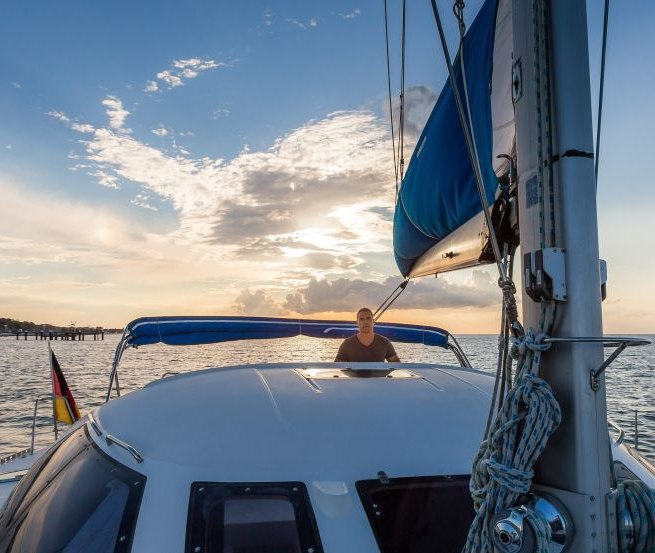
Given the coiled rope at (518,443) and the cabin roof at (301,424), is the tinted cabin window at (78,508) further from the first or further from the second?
the coiled rope at (518,443)

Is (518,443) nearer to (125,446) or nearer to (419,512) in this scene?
(419,512)

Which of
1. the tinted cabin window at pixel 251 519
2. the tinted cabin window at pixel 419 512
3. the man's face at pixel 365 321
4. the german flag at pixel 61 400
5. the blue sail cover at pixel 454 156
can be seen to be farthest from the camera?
the german flag at pixel 61 400

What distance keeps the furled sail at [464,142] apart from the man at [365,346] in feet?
4.31

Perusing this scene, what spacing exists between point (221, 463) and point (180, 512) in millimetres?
270

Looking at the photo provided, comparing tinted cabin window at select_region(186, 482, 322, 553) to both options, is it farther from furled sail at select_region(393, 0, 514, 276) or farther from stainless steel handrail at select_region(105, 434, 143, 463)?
furled sail at select_region(393, 0, 514, 276)

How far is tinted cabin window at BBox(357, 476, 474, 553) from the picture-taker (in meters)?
2.26

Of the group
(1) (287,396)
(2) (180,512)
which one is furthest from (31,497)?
(1) (287,396)

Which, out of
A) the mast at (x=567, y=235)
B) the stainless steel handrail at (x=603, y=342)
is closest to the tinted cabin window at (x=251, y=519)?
the mast at (x=567, y=235)

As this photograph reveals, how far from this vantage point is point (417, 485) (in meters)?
2.44

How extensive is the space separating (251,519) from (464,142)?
2470mm

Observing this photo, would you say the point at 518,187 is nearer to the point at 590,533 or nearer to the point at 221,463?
the point at 590,533

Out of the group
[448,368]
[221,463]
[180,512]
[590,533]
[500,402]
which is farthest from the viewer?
[448,368]

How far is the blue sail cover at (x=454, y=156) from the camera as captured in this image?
10.4ft

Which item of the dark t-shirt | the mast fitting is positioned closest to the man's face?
the dark t-shirt
